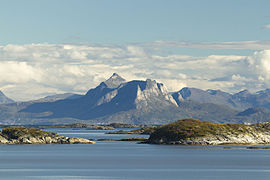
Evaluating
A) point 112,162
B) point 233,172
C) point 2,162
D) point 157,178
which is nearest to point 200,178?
point 157,178

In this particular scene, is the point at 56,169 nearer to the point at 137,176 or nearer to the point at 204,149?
the point at 137,176

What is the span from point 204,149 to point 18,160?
227 feet

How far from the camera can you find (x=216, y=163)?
480ft

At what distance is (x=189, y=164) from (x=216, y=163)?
706 centimetres

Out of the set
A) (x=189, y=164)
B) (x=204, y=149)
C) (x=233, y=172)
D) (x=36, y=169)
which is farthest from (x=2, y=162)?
→ (x=204, y=149)

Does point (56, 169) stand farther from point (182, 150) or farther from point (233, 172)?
point (182, 150)

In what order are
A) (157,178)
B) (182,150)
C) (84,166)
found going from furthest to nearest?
(182,150), (84,166), (157,178)

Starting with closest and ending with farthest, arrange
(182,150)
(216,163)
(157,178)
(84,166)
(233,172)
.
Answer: (157,178) < (233,172) < (84,166) < (216,163) < (182,150)

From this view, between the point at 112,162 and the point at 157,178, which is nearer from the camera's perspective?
the point at 157,178

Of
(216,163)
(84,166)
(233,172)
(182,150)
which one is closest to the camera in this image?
(233,172)

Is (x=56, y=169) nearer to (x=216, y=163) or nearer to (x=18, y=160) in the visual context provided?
(x=18, y=160)

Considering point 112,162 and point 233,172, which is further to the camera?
point 112,162

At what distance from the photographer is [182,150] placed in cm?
18850

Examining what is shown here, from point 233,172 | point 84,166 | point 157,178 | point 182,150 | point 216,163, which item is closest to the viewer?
point 157,178
